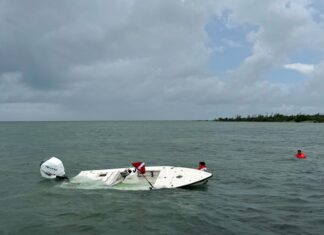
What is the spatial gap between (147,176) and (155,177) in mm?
528

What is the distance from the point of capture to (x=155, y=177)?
1933 centimetres

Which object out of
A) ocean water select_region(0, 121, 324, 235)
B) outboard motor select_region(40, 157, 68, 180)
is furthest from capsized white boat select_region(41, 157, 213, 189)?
ocean water select_region(0, 121, 324, 235)

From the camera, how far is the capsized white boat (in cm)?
1727

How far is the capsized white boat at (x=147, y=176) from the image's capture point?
17.3 meters

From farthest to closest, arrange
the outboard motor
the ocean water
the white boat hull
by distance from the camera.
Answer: the outboard motor → the white boat hull → the ocean water

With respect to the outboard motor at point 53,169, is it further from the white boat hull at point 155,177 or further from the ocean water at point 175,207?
the white boat hull at point 155,177

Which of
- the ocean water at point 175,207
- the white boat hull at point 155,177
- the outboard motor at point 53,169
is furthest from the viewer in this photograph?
the outboard motor at point 53,169

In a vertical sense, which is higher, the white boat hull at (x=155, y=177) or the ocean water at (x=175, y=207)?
the white boat hull at (x=155, y=177)

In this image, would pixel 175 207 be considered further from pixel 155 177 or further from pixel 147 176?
pixel 147 176

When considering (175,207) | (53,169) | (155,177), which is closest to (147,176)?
(155,177)

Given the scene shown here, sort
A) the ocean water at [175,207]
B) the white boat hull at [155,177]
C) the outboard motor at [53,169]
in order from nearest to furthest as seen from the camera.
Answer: the ocean water at [175,207]
the white boat hull at [155,177]
the outboard motor at [53,169]

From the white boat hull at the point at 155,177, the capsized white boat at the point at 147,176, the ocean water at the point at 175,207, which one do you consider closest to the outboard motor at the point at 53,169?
the capsized white boat at the point at 147,176

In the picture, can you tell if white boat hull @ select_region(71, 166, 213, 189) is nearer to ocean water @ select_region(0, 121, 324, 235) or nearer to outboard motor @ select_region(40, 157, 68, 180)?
ocean water @ select_region(0, 121, 324, 235)

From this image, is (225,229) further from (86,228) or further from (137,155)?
(137,155)
